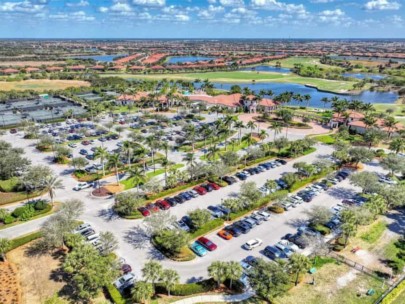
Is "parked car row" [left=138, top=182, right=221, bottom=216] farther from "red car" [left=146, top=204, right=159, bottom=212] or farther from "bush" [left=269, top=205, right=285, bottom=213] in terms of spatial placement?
"bush" [left=269, top=205, right=285, bottom=213]

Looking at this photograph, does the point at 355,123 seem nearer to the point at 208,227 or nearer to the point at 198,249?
the point at 208,227

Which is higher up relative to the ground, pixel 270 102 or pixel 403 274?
pixel 270 102

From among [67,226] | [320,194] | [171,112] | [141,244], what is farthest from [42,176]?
[171,112]

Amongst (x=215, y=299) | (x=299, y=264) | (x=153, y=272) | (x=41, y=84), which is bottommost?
(x=215, y=299)

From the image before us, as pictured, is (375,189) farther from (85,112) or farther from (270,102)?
(85,112)

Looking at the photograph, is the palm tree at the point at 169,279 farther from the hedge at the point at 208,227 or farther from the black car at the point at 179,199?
the black car at the point at 179,199

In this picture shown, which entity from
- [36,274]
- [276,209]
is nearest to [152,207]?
[36,274]

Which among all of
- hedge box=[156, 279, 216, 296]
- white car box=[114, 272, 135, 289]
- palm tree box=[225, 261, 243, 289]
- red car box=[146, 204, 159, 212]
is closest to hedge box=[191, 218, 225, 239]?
red car box=[146, 204, 159, 212]

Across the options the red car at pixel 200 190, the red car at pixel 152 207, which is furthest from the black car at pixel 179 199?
the red car at pixel 152 207
